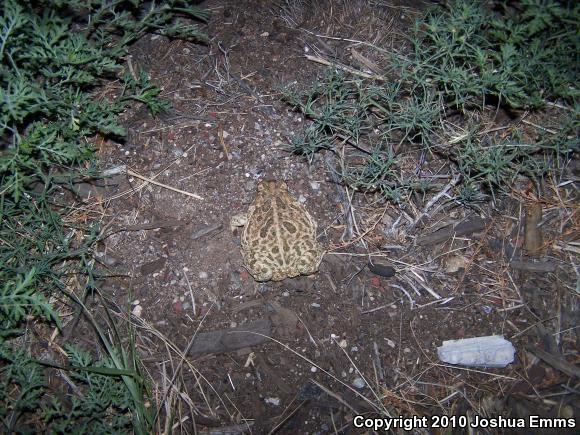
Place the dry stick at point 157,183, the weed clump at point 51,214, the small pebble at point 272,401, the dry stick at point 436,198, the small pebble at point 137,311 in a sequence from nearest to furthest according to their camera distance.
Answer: the weed clump at point 51,214, the small pebble at point 272,401, the small pebble at point 137,311, the dry stick at point 436,198, the dry stick at point 157,183

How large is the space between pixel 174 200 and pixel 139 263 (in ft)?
1.96

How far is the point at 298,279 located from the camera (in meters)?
3.61

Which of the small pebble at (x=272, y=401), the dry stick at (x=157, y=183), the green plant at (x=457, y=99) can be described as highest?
the green plant at (x=457, y=99)

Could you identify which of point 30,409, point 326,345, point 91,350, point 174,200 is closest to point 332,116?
point 174,200

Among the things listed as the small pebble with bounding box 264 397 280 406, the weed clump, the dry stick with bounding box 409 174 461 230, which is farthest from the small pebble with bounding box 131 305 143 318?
the dry stick with bounding box 409 174 461 230

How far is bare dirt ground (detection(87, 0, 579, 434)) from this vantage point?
3336mm

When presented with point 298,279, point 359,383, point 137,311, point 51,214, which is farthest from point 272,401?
point 51,214

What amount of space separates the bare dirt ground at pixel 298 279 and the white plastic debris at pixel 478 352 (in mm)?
60

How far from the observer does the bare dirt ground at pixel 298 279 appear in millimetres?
3336

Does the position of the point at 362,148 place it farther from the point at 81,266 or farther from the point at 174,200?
the point at 81,266

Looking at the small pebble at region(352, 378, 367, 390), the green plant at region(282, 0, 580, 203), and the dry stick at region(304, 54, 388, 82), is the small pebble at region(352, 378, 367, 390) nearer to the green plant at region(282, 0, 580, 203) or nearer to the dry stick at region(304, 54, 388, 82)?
the green plant at region(282, 0, 580, 203)

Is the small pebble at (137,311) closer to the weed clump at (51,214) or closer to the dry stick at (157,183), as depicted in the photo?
the weed clump at (51,214)

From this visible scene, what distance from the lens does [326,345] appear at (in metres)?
3.45

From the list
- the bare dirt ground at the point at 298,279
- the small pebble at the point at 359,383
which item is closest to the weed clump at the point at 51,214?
the bare dirt ground at the point at 298,279
